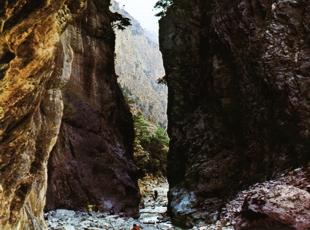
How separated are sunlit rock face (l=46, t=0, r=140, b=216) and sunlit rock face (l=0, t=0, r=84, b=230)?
1082cm

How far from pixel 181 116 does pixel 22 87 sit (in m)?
17.5

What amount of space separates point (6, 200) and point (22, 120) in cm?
164

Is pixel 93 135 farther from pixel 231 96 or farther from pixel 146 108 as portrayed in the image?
pixel 146 108

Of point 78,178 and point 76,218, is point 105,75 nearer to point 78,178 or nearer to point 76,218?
point 78,178

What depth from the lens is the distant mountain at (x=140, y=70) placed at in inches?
2928

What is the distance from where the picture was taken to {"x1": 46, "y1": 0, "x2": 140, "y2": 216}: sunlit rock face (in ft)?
69.0

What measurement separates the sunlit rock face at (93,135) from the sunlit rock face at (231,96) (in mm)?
3226

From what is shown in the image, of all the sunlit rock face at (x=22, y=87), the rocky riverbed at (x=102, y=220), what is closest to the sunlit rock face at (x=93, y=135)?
the rocky riverbed at (x=102, y=220)

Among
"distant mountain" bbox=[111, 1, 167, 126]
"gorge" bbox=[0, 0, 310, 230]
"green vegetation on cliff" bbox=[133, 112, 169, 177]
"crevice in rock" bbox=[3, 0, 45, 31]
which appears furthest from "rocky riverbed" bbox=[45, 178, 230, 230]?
"distant mountain" bbox=[111, 1, 167, 126]

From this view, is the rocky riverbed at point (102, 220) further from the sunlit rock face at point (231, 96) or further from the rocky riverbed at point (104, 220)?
the sunlit rock face at point (231, 96)

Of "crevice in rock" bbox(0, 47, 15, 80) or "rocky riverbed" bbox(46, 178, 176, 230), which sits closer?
"crevice in rock" bbox(0, 47, 15, 80)

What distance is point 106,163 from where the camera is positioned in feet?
75.6

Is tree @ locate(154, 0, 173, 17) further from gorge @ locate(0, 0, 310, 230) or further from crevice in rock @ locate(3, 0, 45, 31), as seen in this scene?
crevice in rock @ locate(3, 0, 45, 31)

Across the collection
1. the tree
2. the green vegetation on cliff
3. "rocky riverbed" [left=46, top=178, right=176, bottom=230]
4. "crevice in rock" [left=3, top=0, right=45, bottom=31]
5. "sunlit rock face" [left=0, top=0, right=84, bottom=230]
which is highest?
the tree
